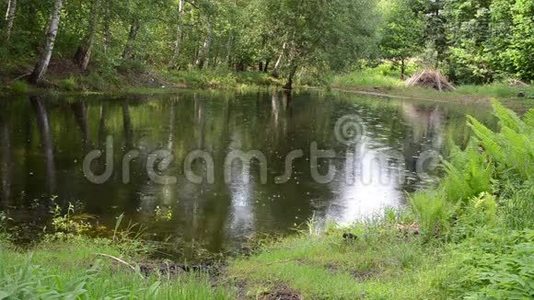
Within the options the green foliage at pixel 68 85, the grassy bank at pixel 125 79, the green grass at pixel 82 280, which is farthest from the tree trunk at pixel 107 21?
the green grass at pixel 82 280

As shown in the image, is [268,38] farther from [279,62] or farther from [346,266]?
[346,266]

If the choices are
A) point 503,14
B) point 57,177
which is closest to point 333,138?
point 57,177

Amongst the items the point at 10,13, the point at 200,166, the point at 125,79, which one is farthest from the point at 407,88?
the point at 200,166

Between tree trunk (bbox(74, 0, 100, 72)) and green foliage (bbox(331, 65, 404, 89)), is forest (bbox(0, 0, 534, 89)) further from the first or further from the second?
green foliage (bbox(331, 65, 404, 89))

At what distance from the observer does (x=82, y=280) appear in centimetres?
337

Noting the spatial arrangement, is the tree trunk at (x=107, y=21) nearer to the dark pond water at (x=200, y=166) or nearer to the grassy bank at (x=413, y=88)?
the dark pond water at (x=200, y=166)

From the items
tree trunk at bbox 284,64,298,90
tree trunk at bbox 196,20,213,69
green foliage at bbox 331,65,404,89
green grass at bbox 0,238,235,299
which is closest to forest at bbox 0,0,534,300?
→ green grass at bbox 0,238,235,299

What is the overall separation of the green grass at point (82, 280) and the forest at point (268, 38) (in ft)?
54.3

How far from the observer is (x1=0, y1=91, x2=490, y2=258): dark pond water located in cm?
877

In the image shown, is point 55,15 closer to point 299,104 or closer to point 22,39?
point 22,39

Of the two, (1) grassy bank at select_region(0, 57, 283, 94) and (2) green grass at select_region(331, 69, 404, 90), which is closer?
(1) grassy bank at select_region(0, 57, 283, 94)

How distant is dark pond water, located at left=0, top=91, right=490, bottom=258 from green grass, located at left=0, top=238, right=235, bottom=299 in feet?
3.46

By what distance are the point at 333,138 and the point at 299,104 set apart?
11.6 meters

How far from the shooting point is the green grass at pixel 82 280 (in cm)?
288
